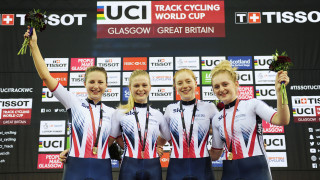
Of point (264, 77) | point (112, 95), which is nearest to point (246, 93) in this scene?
point (264, 77)

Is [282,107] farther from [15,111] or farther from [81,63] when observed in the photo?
[15,111]

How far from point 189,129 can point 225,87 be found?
0.48m

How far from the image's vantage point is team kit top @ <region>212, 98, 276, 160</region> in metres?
2.28

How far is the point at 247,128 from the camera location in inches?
91.6

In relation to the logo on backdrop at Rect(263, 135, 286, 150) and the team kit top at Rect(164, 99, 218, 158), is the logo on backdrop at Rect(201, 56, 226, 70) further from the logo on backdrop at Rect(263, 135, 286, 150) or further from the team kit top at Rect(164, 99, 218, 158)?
the team kit top at Rect(164, 99, 218, 158)

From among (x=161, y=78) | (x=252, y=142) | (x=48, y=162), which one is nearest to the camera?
(x=252, y=142)

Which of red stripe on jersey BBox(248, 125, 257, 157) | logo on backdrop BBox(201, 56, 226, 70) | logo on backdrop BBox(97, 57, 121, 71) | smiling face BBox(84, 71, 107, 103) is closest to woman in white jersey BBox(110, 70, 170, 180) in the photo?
smiling face BBox(84, 71, 107, 103)

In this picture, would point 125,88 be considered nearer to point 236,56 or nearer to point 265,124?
point 236,56

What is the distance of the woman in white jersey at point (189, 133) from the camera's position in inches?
98.7

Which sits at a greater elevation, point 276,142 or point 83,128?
point 83,128

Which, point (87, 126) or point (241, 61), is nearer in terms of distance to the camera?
point (87, 126)

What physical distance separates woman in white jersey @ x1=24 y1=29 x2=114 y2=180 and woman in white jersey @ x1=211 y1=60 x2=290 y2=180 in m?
0.91

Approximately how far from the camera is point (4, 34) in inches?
212

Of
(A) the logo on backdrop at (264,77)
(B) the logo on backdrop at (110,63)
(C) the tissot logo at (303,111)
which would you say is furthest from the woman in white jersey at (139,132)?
(C) the tissot logo at (303,111)
